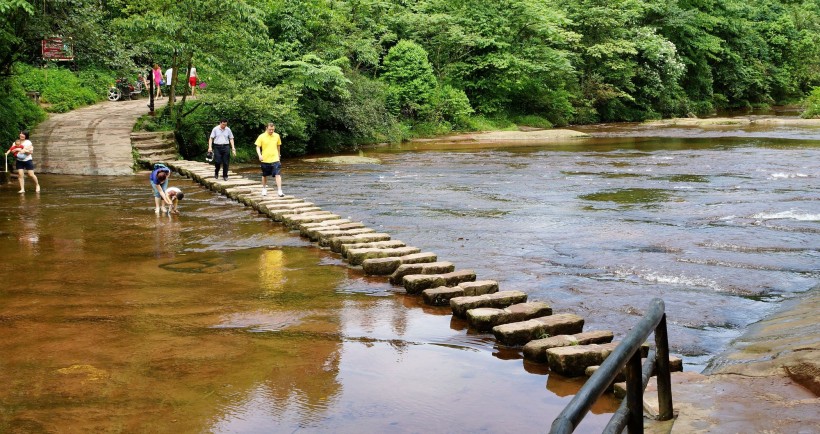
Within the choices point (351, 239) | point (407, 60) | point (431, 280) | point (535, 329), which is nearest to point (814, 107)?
point (407, 60)

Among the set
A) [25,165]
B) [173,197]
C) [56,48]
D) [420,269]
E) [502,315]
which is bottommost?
[502,315]

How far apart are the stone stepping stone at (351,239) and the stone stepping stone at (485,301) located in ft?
10.1

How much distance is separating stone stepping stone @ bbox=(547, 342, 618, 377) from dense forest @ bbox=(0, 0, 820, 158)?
1087 cm

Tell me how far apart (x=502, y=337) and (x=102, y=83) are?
29.3 meters

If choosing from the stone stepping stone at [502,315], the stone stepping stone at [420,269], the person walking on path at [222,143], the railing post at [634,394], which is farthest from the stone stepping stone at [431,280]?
the person walking on path at [222,143]

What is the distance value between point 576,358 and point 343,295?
3.10 metres

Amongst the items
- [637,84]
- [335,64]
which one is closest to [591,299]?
[335,64]

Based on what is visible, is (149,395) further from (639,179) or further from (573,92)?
(573,92)

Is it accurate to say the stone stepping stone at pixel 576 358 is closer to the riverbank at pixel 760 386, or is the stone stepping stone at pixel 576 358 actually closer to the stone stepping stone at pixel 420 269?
the riverbank at pixel 760 386

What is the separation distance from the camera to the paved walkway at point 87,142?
68.1 feet

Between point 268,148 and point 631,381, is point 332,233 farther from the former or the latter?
point 631,381

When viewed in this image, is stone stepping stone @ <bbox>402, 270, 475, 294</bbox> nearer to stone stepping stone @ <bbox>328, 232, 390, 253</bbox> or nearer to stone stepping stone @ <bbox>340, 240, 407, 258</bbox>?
stone stepping stone @ <bbox>340, 240, 407, 258</bbox>

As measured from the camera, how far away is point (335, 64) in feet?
86.7

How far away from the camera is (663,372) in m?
3.83
